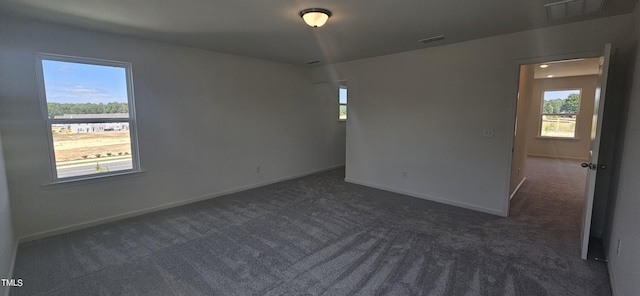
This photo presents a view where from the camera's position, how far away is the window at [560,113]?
7.75 metres

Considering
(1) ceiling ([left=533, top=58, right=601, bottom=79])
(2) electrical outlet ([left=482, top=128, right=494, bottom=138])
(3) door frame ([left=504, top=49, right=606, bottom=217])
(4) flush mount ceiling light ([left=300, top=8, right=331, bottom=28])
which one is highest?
(1) ceiling ([left=533, top=58, right=601, bottom=79])

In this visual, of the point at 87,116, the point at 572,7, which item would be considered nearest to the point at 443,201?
the point at 572,7

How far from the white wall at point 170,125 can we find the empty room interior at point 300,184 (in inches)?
0.8

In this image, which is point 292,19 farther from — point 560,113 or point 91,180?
point 560,113

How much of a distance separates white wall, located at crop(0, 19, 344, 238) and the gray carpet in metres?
0.37

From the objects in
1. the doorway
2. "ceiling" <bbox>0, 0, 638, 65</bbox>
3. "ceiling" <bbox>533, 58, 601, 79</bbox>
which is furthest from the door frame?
"ceiling" <bbox>533, 58, 601, 79</bbox>

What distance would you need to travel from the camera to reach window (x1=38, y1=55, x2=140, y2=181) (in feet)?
9.81

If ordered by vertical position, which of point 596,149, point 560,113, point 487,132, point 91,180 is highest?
point 560,113

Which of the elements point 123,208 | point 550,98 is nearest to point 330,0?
point 123,208

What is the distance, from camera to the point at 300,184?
17.1 ft

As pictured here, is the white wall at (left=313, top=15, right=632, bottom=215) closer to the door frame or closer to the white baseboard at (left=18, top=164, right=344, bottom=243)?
the door frame

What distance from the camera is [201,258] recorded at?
2566 mm

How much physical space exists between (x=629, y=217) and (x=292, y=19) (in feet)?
10.5

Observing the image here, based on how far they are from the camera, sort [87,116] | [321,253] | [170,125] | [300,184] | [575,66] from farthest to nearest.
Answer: [575,66], [300,184], [170,125], [87,116], [321,253]
